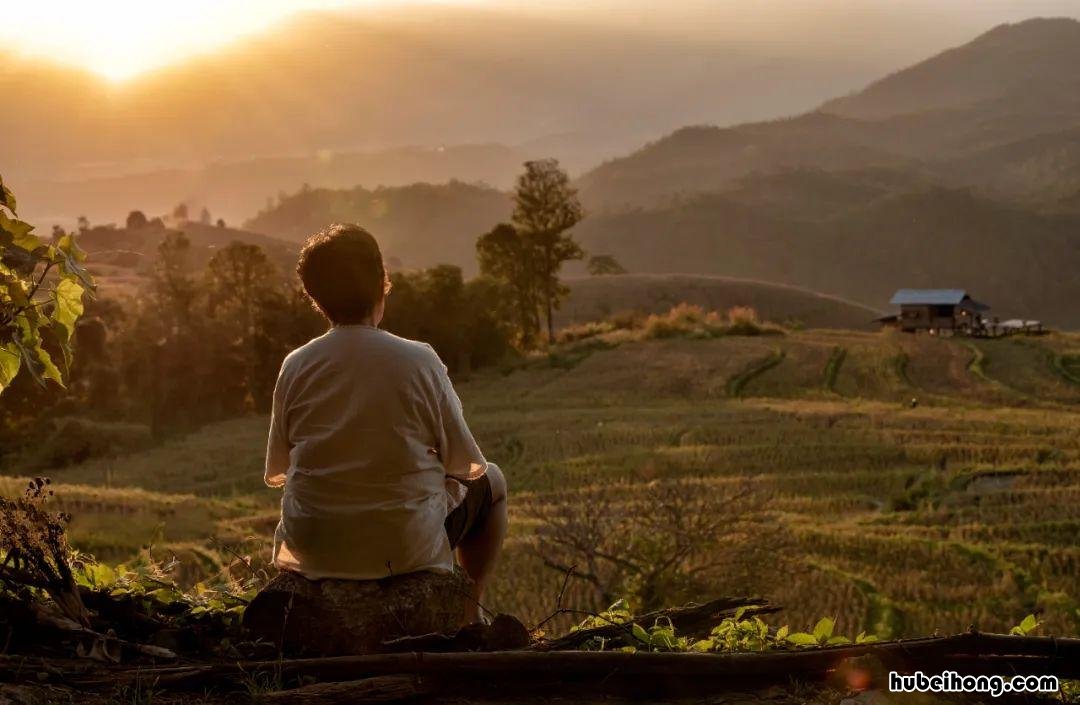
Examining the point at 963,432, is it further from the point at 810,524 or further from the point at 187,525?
the point at 187,525

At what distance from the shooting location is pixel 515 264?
69.8 meters

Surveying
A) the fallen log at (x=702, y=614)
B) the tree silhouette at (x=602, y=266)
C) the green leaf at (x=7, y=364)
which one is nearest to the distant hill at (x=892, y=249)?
the tree silhouette at (x=602, y=266)

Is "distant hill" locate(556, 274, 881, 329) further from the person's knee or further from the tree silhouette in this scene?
the person's knee

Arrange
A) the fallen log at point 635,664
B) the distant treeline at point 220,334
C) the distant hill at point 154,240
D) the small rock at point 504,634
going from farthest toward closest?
the distant hill at point 154,240 < the distant treeline at point 220,334 < the small rock at point 504,634 < the fallen log at point 635,664

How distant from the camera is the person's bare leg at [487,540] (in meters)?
5.45

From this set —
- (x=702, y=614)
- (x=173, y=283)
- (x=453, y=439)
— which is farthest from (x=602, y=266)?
(x=453, y=439)

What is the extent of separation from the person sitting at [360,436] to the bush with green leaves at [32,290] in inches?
41.3

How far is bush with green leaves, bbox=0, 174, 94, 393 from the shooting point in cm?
482

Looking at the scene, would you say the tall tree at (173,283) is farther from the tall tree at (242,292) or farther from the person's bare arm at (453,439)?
the person's bare arm at (453,439)

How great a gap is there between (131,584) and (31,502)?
0.84m

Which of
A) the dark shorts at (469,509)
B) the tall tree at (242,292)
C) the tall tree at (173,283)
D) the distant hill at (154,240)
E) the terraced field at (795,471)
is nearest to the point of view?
the dark shorts at (469,509)

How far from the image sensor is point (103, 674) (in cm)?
430

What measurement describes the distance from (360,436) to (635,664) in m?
1.58

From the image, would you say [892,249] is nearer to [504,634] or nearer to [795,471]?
[795,471]
